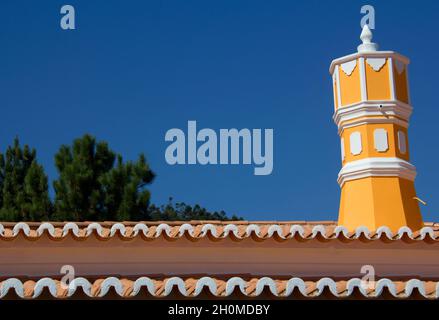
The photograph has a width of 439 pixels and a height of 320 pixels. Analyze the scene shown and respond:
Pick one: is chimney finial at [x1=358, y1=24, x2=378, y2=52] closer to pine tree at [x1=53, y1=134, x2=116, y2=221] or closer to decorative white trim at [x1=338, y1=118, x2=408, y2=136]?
decorative white trim at [x1=338, y1=118, x2=408, y2=136]

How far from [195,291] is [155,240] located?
177 cm

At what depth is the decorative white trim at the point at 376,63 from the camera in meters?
10.7

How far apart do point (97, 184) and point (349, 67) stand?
12.5 metres

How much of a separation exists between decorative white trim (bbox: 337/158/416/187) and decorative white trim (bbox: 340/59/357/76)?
1338 millimetres

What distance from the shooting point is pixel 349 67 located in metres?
10.9

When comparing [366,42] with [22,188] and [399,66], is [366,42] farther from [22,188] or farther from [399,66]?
[22,188]

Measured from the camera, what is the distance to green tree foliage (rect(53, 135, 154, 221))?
21469 millimetres

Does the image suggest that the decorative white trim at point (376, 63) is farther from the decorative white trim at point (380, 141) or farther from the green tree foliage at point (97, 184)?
the green tree foliage at point (97, 184)

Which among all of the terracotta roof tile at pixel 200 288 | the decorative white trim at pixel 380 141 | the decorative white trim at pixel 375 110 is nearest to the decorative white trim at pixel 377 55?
the decorative white trim at pixel 375 110

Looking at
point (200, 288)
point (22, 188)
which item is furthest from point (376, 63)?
point (22, 188)

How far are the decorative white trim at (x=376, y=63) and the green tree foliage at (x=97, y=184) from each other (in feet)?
39.0
